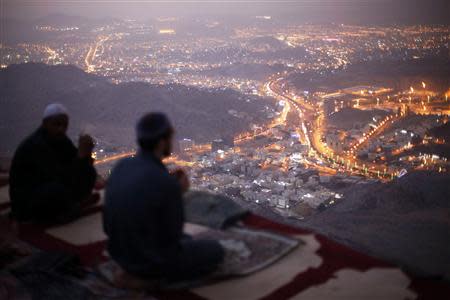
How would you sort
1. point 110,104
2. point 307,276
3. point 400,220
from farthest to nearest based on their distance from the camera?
point 110,104 → point 400,220 → point 307,276

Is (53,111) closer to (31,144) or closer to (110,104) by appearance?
(31,144)

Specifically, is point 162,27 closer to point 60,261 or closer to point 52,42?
point 52,42

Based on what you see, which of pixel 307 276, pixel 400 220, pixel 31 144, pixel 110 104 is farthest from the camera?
pixel 110 104

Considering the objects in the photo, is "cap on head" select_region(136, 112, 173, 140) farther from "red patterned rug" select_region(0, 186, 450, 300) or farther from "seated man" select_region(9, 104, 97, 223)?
"seated man" select_region(9, 104, 97, 223)

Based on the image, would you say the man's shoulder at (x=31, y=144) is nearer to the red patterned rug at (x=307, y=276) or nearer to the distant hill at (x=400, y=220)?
the red patterned rug at (x=307, y=276)

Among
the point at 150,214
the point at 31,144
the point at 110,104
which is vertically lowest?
the point at 110,104

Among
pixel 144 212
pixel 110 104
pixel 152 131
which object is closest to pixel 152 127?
pixel 152 131

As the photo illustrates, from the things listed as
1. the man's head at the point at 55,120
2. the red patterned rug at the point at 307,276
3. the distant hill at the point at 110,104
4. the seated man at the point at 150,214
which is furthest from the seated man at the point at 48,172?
the distant hill at the point at 110,104

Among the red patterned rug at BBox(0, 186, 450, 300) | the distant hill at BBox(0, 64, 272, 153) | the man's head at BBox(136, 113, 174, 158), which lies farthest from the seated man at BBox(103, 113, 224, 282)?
the distant hill at BBox(0, 64, 272, 153)

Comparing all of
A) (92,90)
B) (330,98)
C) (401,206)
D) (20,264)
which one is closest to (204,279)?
(20,264)

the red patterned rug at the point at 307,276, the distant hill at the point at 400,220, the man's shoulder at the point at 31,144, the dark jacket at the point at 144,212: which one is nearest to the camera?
the dark jacket at the point at 144,212
